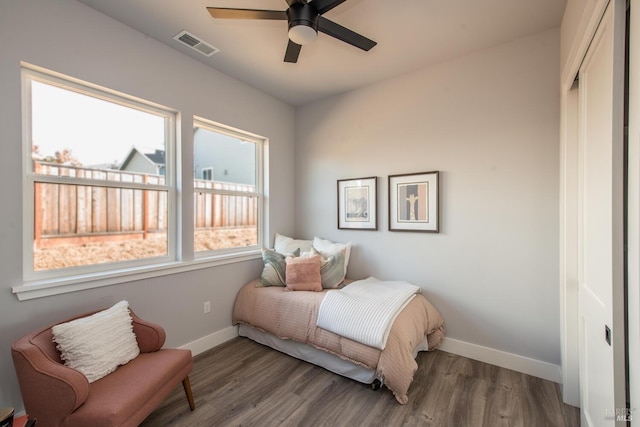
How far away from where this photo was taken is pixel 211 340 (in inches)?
109

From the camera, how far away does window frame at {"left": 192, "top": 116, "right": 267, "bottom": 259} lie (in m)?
2.84

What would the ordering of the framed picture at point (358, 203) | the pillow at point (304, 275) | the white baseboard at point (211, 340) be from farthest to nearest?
the framed picture at point (358, 203)
the pillow at point (304, 275)
the white baseboard at point (211, 340)

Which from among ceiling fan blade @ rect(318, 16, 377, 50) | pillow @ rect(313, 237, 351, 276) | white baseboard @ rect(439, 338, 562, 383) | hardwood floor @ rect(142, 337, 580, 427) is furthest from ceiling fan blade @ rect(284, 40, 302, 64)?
white baseboard @ rect(439, 338, 562, 383)

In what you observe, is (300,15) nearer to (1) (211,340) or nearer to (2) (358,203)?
(2) (358,203)

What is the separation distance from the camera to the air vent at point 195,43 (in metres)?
2.29

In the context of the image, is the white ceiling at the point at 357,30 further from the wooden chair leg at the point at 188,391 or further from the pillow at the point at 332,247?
the wooden chair leg at the point at 188,391

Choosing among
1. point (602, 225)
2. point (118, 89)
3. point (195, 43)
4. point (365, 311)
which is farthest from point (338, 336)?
point (195, 43)

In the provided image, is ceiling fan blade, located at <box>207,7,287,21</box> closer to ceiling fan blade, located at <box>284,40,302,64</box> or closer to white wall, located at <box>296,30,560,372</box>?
ceiling fan blade, located at <box>284,40,302,64</box>

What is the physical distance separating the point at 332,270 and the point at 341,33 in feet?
6.91

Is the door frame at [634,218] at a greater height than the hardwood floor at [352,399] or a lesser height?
greater

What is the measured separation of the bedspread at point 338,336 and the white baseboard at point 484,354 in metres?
0.15

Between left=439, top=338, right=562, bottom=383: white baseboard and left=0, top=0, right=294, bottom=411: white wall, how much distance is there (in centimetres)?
227

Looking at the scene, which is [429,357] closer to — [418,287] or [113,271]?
[418,287]

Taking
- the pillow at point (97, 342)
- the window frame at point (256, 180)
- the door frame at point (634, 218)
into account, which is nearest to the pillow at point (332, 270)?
the window frame at point (256, 180)
